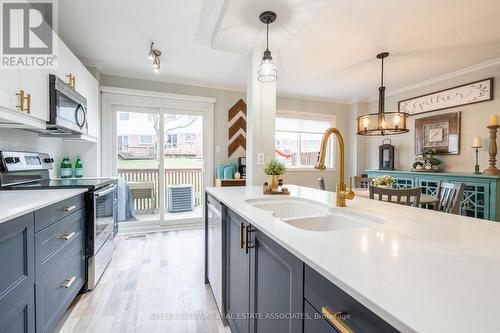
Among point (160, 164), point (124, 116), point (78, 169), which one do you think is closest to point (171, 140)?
point (160, 164)

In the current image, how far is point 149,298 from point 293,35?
271 centimetres

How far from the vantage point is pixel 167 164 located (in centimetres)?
382

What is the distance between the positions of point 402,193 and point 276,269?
1.61m

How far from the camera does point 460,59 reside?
2988 mm

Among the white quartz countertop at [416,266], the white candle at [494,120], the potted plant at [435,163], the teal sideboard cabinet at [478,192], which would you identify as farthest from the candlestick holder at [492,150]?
the white quartz countertop at [416,266]

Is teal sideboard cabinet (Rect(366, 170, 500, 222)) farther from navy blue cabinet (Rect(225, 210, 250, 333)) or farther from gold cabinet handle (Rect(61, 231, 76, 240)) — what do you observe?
gold cabinet handle (Rect(61, 231, 76, 240))

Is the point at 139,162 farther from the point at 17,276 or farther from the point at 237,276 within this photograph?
the point at 237,276

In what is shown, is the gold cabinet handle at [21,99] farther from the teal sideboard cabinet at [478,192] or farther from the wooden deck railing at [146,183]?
the teal sideboard cabinet at [478,192]

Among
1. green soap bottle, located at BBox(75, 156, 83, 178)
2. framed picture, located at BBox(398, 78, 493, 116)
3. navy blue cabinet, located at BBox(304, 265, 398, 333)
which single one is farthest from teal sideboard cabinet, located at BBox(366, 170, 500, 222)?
green soap bottle, located at BBox(75, 156, 83, 178)

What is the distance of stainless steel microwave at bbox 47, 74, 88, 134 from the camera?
1.91 metres

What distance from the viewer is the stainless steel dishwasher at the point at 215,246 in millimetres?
1593

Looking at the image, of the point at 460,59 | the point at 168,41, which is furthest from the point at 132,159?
the point at 460,59

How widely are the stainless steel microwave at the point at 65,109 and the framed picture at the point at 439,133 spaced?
4927 millimetres

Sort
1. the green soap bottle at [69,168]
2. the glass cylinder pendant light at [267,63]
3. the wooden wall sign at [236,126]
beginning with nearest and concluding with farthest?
1. the glass cylinder pendant light at [267,63]
2. the green soap bottle at [69,168]
3. the wooden wall sign at [236,126]
